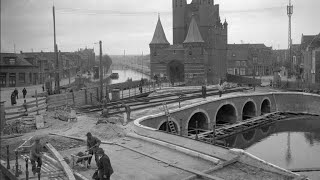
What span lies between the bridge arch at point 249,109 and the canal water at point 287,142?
3.18 meters

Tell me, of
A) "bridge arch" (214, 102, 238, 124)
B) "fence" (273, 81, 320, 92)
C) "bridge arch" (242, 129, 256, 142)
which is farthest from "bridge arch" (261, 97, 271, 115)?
"bridge arch" (242, 129, 256, 142)

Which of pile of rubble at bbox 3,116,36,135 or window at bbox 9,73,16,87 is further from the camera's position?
window at bbox 9,73,16,87

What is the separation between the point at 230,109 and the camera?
1604 inches

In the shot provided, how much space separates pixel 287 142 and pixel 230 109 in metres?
8.51

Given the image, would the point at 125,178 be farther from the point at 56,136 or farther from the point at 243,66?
the point at 243,66

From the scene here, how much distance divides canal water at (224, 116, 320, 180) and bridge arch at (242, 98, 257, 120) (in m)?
3.18

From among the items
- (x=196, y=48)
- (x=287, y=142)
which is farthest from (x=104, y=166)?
(x=196, y=48)

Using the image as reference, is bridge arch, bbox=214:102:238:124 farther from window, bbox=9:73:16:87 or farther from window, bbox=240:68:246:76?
window, bbox=240:68:246:76

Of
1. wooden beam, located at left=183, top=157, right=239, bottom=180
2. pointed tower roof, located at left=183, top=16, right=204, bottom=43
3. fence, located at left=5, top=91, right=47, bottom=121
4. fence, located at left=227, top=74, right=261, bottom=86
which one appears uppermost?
pointed tower roof, located at left=183, top=16, right=204, bottom=43

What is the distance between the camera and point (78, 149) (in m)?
16.6

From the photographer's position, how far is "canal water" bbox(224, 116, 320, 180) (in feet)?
88.6

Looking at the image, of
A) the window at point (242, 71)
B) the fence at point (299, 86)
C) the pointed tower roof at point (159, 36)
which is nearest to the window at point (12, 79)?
the pointed tower roof at point (159, 36)

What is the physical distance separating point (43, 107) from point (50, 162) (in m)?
13.3

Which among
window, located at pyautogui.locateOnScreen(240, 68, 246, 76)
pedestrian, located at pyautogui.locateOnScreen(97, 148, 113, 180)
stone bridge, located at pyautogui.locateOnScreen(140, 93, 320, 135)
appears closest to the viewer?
pedestrian, located at pyautogui.locateOnScreen(97, 148, 113, 180)
